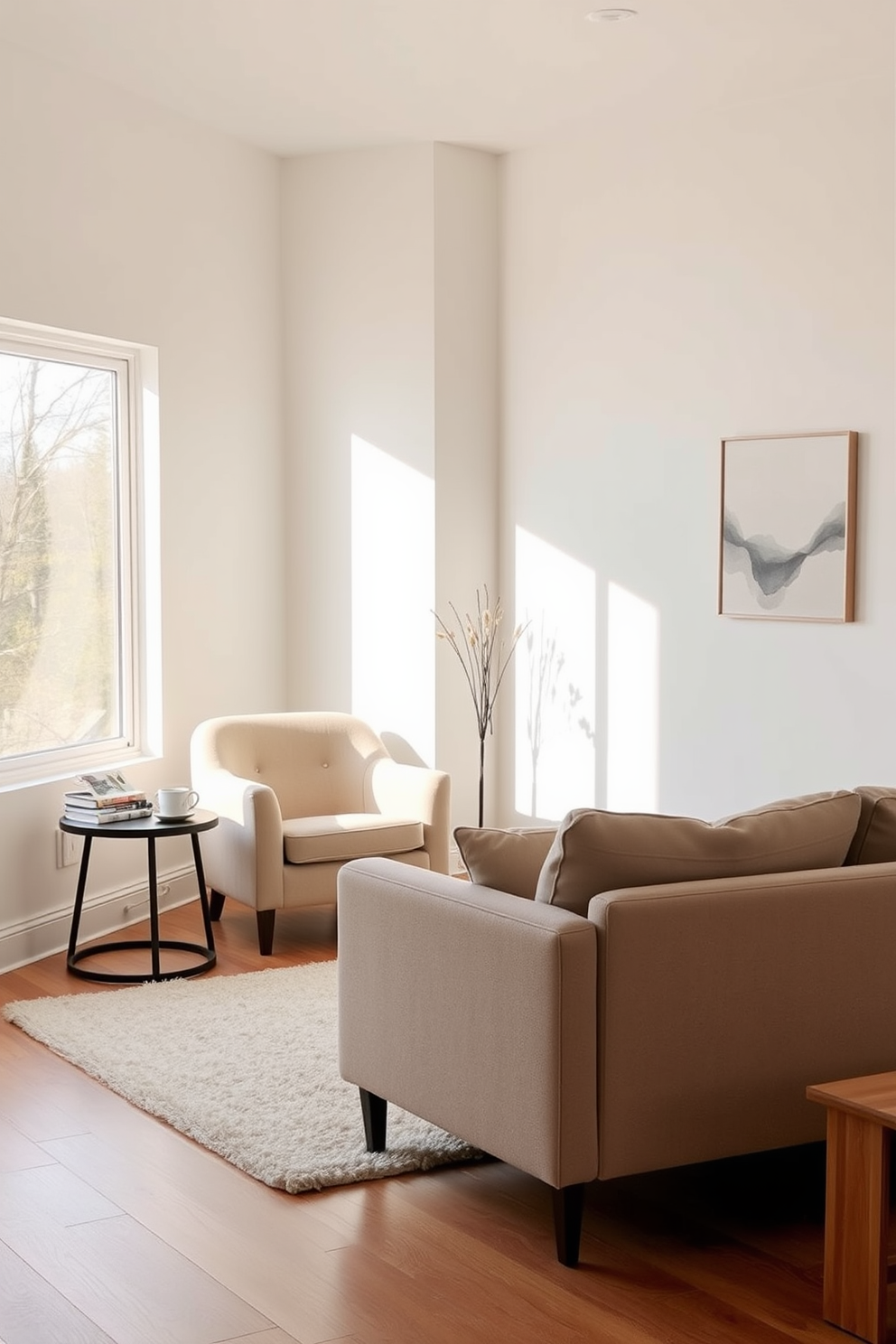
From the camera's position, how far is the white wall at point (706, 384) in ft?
16.3

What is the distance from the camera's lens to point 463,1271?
273 centimetres

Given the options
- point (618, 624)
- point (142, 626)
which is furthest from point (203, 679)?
point (618, 624)

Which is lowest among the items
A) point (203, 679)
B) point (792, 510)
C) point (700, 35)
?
Result: point (203, 679)

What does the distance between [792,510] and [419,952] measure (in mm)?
2732

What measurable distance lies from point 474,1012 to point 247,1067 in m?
1.21

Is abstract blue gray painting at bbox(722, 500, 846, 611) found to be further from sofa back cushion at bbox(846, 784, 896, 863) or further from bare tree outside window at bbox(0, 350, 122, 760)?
bare tree outside window at bbox(0, 350, 122, 760)

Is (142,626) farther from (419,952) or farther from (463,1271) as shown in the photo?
(463,1271)

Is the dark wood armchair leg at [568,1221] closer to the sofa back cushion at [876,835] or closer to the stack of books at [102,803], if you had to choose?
the sofa back cushion at [876,835]

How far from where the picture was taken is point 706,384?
538 centimetres

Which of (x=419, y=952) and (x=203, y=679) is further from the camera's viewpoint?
(x=203, y=679)

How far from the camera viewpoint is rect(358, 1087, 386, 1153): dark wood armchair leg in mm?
3232

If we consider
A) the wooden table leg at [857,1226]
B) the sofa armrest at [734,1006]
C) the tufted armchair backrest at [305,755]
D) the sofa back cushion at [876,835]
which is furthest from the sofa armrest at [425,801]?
the wooden table leg at [857,1226]

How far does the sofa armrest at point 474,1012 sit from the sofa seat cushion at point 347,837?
5.83ft

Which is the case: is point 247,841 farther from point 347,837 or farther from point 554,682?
point 554,682
